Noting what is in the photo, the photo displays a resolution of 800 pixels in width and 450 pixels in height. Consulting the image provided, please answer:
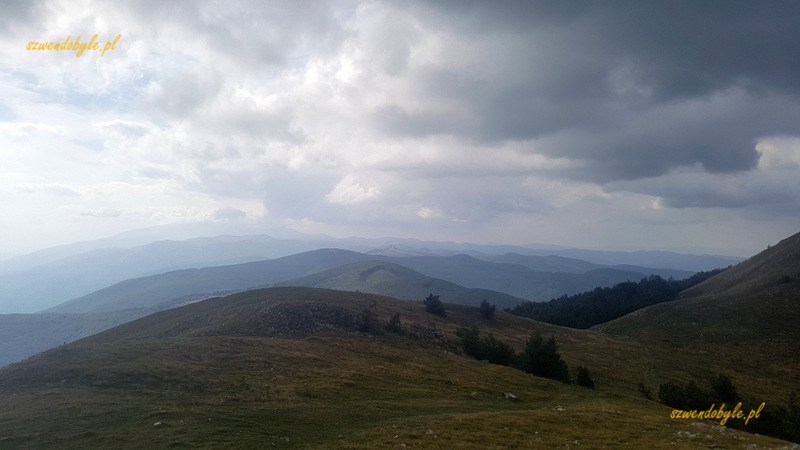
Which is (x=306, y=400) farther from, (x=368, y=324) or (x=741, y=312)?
(x=741, y=312)

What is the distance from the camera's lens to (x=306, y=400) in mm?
31438

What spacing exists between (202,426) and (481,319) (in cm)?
8093

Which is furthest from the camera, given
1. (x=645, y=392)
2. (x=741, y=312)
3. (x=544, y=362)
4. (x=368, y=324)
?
(x=741, y=312)

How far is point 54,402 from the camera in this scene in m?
28.1

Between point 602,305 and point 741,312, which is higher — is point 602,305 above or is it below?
below

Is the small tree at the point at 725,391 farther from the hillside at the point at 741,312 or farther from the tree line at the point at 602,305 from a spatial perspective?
the tree line at the point at 602,305

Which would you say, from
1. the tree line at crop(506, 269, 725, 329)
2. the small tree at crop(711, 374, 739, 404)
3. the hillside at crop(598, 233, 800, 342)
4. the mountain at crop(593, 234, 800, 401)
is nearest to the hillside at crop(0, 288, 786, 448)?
the small tree at crop(711, 374, 739, 404)

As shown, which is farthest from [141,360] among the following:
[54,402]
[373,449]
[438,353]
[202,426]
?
[438,353]

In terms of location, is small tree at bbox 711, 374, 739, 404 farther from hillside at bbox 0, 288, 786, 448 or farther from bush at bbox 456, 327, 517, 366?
bush at bbox 456, 327, 517, 366

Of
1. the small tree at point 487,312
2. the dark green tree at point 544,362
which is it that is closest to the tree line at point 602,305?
the small tree at point 487,312

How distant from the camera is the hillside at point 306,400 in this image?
22484mm

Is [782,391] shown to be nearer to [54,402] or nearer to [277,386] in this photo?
[277,386]

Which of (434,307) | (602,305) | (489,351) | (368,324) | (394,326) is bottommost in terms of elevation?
(602,305)

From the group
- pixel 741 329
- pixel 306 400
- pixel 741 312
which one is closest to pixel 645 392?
pixel 306 400
